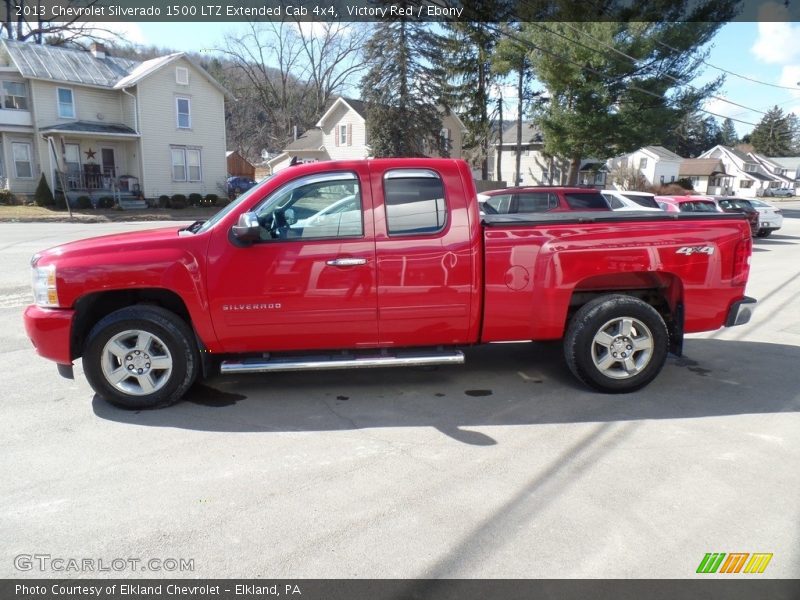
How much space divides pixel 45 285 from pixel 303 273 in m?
2.03

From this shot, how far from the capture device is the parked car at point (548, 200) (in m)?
13.0

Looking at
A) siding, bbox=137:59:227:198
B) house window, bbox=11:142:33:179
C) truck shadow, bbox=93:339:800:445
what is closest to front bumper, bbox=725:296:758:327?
truck shadow, bbox=93:339:800:445

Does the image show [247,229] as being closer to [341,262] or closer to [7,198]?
[341,262]

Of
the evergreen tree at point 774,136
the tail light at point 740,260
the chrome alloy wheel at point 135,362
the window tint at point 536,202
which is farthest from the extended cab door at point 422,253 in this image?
the evergreen tree at point 774,136

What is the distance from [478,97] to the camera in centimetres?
4172

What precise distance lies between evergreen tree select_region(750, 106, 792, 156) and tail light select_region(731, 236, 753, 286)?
11632cm

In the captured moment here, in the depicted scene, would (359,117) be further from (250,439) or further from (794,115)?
(794,115)

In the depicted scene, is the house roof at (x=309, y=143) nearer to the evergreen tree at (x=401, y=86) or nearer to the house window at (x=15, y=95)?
the evergreen tree at (x=401, y=86)

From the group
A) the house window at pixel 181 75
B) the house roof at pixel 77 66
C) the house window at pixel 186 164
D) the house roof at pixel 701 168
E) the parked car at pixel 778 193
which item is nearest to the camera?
the house roof at pixel 77 66

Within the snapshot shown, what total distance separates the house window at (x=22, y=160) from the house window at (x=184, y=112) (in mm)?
7752

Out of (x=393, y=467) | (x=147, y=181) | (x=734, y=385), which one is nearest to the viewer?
(x=393, y=467)

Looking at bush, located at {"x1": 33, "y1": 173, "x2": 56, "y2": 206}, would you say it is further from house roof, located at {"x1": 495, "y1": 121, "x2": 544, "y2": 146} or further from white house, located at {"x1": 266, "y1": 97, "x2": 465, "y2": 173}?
house roof, located at {"x1": 495, "y1": 121, "x2": 544, "y2": 146}

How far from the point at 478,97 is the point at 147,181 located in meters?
22.6

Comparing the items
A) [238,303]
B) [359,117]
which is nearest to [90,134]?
[359,117]
